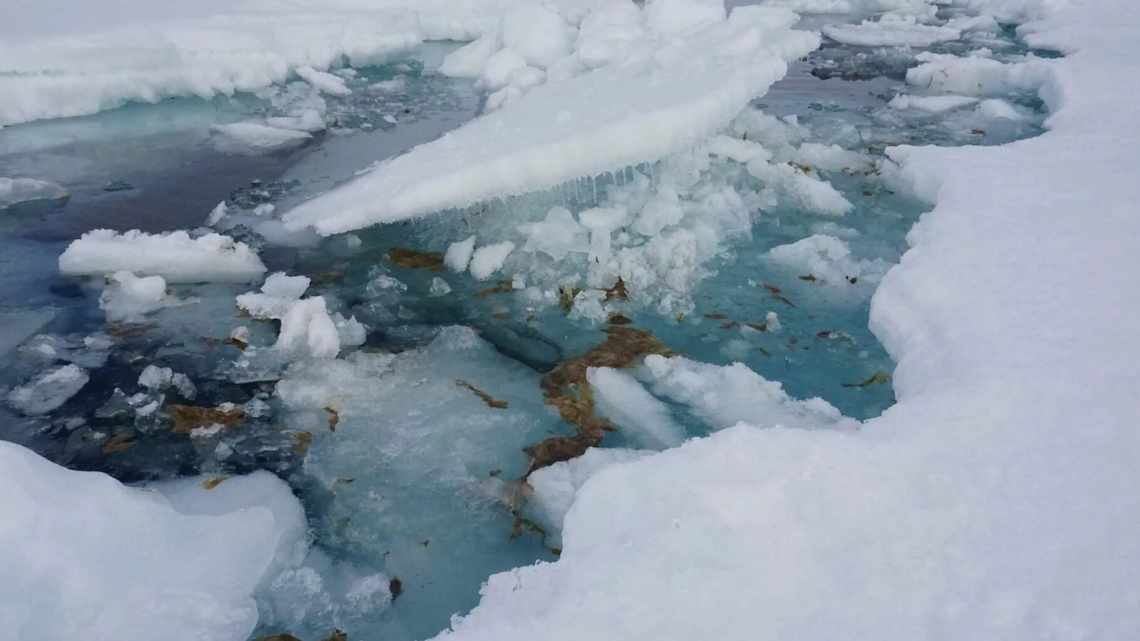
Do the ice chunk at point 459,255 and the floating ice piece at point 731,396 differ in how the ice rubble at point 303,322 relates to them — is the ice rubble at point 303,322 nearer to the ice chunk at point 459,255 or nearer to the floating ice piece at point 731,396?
the ice chunk at point 459,255

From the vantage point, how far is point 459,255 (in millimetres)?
4910

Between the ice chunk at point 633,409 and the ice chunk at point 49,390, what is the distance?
238 centimetres

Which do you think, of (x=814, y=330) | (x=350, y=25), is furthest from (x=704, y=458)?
(x=350, y=25)

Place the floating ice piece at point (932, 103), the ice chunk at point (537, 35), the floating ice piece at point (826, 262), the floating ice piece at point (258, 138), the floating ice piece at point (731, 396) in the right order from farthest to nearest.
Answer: the ice chunk at point (537, 35) < the floating ice piece at point (932, 103) < the floating ice piece at point (258, 138) < the floating ice piece at point (826, 262) < the floating ice piece at point (731, 396)

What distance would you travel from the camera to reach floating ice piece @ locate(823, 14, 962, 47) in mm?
10820

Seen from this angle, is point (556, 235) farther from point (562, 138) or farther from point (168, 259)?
point (168, 259)

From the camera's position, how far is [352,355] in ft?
13.3

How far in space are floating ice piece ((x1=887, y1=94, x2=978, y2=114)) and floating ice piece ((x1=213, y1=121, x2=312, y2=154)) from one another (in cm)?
541

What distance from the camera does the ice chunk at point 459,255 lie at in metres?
4.91

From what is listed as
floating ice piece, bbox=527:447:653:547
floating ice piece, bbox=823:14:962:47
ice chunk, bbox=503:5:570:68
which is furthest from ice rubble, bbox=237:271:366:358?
floating ice piece, bbox=823:14:962:47

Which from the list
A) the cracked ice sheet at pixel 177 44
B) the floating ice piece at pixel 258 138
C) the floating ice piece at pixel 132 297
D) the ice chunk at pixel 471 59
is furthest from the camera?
the ice chunk at pixel 471 59

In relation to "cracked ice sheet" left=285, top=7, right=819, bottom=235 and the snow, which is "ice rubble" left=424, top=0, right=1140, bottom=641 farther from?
the snow

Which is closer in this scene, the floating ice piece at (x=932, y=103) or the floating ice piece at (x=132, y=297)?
the floating ice piece at (x=132, y=297)

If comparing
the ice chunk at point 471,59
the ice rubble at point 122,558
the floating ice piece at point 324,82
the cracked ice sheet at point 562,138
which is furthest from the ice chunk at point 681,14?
the ice rubble at point 122,558
